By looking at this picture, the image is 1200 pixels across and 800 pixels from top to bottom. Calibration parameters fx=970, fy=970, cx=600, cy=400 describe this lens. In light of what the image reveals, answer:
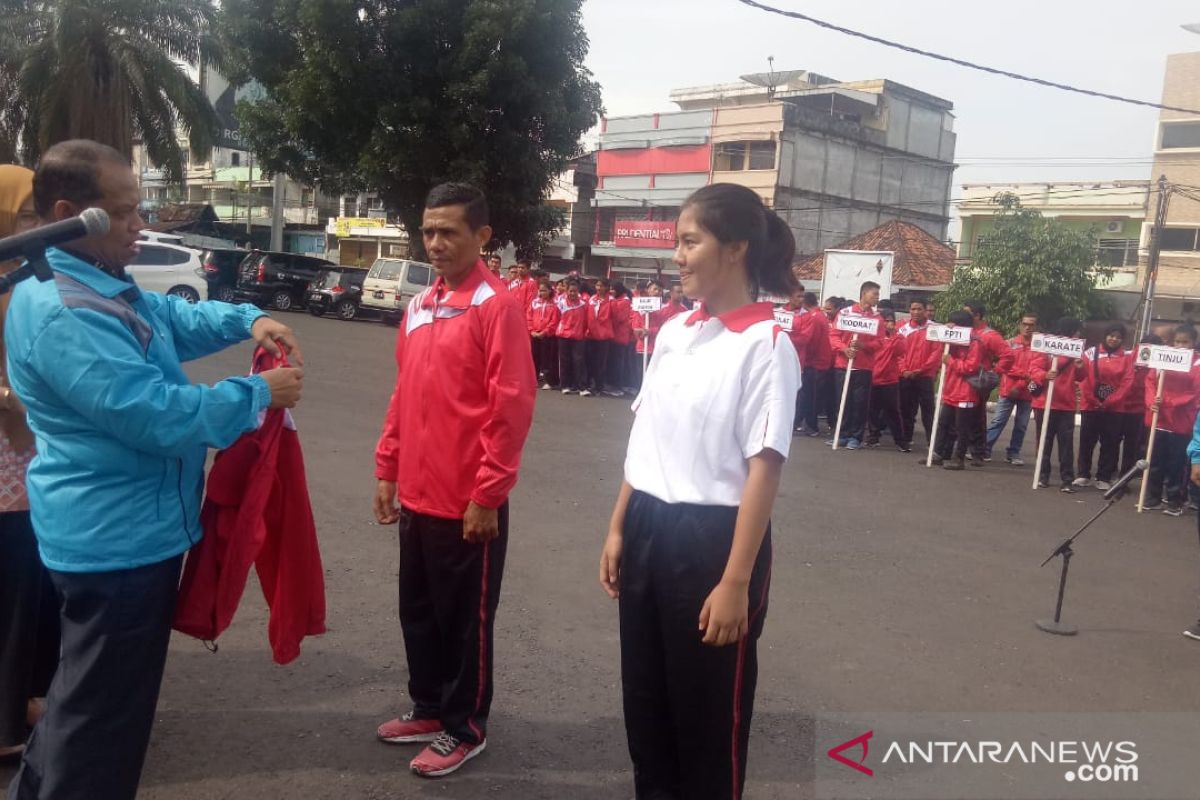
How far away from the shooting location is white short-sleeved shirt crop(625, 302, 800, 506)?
2.44m

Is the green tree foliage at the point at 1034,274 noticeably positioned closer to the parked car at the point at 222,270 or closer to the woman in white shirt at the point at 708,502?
the parked car at the point at 222,270

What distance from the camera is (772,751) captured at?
3.72 m

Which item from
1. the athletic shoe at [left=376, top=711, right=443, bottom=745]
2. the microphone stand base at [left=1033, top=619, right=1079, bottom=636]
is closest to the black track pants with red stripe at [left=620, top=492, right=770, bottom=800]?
the athletic shoe at [left=376, top=711, right=443, bottom=745]

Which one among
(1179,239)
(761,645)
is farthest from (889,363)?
(1179,239)

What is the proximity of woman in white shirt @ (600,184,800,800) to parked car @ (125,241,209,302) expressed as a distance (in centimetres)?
2076

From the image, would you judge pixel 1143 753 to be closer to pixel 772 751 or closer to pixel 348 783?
pixel 772 751

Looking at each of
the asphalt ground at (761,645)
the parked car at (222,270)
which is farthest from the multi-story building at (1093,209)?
the asphalt ground at (761,645)

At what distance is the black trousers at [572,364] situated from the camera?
15.0m

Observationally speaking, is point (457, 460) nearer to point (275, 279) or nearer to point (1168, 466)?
point (1168, 466)

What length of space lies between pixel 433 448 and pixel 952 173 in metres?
53.3

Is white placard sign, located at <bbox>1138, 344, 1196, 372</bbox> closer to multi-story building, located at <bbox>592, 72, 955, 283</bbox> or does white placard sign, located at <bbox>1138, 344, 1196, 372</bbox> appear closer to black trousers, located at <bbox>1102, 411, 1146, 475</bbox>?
black trousers, located at <bbox>1102, 411, 1146, 475</bbox>

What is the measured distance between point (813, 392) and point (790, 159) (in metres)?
31.4

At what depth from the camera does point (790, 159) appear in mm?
41938

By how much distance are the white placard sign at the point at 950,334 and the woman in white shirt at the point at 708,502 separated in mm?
8835
